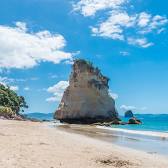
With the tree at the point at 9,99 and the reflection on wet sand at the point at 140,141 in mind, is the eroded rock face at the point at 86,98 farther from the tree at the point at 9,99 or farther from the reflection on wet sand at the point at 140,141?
the reflection on wet sand at the point at 140,141

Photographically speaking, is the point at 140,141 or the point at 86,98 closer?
the point at 140,141

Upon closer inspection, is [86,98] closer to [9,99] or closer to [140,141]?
[9,99]

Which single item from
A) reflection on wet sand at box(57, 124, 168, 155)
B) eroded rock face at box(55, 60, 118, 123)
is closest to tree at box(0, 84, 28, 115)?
eroded rock face at box(55, 60, 118, 123)

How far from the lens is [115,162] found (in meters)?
15.0

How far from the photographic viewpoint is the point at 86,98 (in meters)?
92.7

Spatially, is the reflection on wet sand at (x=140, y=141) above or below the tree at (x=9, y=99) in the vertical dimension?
below

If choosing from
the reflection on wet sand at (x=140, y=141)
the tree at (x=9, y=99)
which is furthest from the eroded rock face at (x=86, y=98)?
the reflection on wet sand at (x=140, y=141)

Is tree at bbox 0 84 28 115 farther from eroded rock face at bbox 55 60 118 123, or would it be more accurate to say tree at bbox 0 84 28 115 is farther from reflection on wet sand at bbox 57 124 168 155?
reflection on wet sand at bbox 57 124 168 155

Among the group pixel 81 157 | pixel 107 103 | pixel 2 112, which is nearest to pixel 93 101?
pixel 107 103

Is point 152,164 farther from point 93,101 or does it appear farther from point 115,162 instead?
point 93,101

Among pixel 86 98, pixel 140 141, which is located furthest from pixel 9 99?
pixel 140 141

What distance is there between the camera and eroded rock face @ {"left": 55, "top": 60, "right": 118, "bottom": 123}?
298 feet

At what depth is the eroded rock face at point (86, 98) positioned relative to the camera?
298 ft

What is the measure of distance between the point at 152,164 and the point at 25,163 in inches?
227
